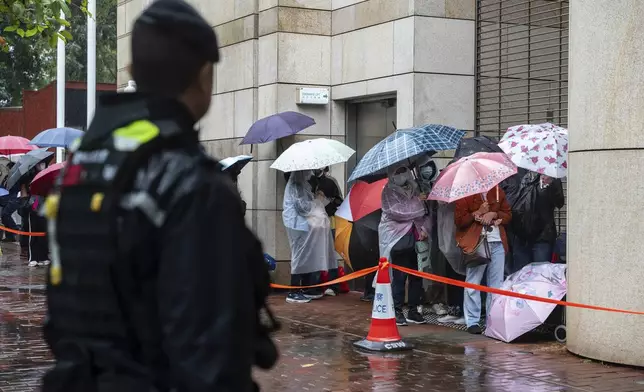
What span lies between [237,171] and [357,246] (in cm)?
201

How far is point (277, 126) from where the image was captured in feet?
45.5

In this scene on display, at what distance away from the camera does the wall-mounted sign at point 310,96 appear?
579 inches

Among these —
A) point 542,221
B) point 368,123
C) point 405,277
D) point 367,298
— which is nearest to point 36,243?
point 368,123

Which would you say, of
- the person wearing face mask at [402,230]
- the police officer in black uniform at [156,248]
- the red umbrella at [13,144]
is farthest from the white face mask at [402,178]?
the red umbrella at [13,144]

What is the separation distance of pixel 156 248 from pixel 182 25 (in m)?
0.56

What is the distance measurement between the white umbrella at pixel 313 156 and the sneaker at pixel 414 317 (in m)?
2.28

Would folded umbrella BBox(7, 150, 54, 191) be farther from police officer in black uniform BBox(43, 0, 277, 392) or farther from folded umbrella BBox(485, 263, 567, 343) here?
police officer in black uniform BBox(43, 0, 277, 392)

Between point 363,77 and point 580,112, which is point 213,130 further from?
point 580,112

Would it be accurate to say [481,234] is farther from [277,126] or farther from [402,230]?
[277,126]

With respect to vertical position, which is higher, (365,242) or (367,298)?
(365,242)

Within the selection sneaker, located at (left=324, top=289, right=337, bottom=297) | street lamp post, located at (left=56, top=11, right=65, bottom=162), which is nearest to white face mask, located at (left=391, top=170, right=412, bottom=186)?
sneaker, located at (left=324, top=289, right=337, bottom=297)

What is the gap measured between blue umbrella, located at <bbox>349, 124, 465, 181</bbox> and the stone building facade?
175cm

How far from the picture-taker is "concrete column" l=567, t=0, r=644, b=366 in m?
8.57

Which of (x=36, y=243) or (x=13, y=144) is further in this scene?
(x=13, y=144)
